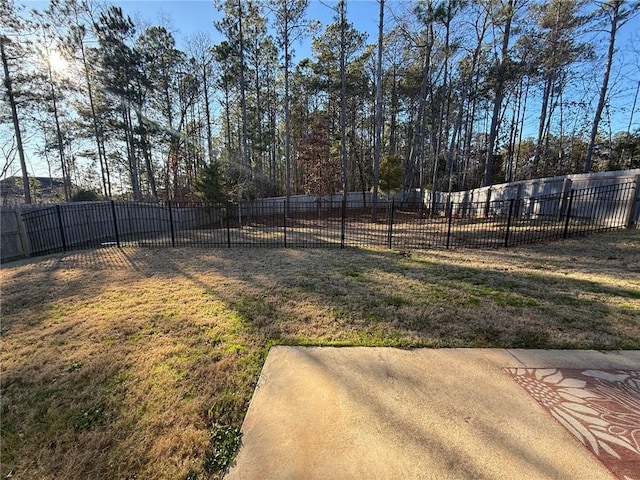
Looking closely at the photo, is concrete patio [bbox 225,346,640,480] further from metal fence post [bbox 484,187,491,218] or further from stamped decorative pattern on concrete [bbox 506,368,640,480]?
metal fence post [bbox 484,187,491,218]

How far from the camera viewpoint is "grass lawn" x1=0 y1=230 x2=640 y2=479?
5.82 feet

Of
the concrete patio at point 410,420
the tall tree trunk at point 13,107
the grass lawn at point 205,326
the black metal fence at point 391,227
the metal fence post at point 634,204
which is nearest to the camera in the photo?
the concrete patio at point 410,420

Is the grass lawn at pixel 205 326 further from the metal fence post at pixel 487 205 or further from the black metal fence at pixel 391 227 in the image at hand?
the metal fence post at pixel 487 205

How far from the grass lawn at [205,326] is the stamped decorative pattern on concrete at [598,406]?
50 cm

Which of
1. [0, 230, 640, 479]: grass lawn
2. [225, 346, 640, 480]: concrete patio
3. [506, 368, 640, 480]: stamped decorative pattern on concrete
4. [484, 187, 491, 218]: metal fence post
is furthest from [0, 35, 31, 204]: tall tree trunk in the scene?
[506, 368, 640, 480]: stamped decorative pattern on concrete

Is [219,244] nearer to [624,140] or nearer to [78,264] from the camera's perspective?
[78,264]

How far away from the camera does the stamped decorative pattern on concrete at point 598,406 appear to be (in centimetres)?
156

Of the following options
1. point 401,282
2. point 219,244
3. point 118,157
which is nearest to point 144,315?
point 401,282

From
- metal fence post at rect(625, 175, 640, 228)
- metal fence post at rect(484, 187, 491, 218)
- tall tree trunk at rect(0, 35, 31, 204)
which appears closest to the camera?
metal fence post at rect(625, 175, 640, 228)

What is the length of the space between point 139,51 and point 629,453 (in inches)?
949

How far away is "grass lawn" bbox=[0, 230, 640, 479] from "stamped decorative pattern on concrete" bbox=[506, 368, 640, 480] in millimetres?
504

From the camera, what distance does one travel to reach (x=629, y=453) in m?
1.55

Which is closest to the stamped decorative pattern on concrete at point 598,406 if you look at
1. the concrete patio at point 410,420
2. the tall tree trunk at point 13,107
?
the concrete patio at point 410,420

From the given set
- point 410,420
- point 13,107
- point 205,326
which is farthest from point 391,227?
point 13,107
